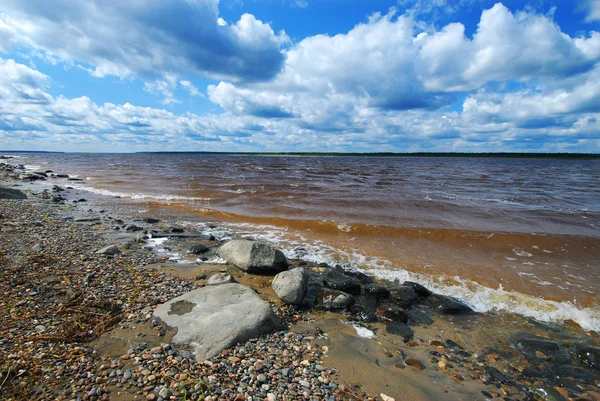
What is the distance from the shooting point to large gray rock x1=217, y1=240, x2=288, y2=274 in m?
7.79

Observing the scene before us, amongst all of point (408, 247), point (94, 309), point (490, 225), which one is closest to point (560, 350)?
point (408, 247)

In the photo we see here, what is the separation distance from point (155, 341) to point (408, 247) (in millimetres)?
9035

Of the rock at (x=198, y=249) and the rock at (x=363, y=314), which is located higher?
the rock at (x=198, y=249)

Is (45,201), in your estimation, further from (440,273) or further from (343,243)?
(440,273)

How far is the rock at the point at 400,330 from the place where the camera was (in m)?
5.38

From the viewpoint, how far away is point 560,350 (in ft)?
16.9

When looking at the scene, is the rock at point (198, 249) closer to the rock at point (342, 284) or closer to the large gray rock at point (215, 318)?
the large gray rock at point (215, 318)

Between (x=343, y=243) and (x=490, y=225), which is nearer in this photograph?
(x=343, y=243)

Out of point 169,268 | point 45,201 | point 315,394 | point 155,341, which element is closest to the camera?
point 315,394

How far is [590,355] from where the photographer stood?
16.2ft

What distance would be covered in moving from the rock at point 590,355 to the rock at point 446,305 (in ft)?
5.99

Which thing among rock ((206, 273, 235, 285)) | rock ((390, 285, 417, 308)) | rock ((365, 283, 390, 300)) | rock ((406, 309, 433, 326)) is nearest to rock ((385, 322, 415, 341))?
rock ((406, 309, 433, 326))

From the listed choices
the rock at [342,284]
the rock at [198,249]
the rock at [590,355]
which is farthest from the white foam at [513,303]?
the rock at [198,249]

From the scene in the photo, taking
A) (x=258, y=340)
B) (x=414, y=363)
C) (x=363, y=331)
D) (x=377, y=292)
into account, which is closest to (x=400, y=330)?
A: (x=363, y=331)
